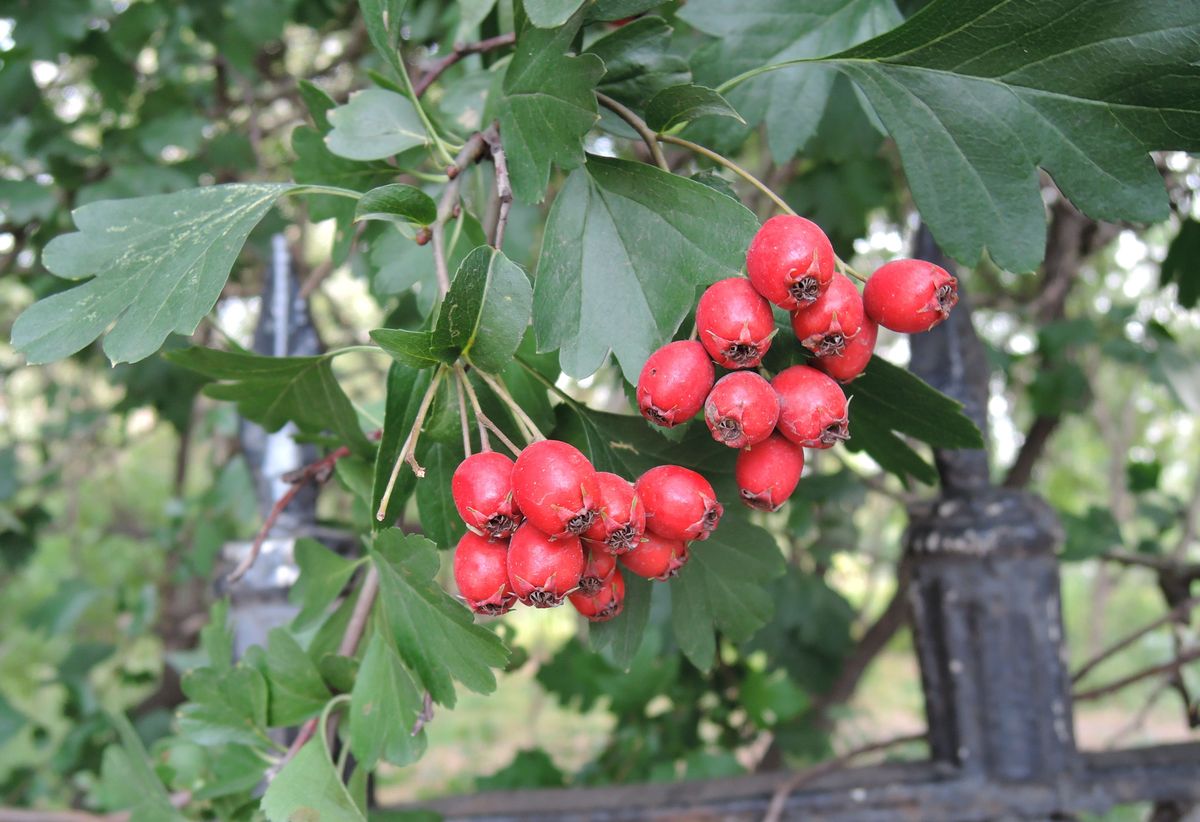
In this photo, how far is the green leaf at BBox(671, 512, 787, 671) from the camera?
31.5 inches

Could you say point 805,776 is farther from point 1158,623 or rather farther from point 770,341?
point 770,341

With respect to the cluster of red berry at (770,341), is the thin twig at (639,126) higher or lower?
higher

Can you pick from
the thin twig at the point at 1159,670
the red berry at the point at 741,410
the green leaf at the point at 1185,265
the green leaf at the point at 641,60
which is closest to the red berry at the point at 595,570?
the red berry at the point at 741,410

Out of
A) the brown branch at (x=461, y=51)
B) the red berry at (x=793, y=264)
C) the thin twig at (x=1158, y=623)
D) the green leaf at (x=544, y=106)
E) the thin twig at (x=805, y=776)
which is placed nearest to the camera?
the red berry at (x=793, y=264)

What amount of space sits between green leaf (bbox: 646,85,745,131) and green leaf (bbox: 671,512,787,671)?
35 cm

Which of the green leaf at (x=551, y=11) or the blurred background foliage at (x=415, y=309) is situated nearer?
the green leaf at (x=551, y=11)

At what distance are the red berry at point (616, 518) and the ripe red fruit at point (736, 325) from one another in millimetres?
99

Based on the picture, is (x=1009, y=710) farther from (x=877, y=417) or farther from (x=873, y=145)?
(x=873, y=145)

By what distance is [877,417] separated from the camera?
70 centimetres

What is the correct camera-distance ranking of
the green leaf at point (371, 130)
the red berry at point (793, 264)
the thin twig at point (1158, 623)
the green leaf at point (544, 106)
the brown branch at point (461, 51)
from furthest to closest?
the thin twig at point (1158, 623) < the brown branch at point (461, 51) < the green leaf at point (371, 130) < the green leaf at point (544, 106) < the red berry at point (793, 264)

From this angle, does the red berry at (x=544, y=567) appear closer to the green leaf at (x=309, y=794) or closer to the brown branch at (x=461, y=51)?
the green leaf at (x=309, y=794)

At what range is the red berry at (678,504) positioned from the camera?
0.56 meters

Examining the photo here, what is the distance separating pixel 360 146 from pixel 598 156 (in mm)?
202

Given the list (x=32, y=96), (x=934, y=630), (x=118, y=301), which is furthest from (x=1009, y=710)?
(x=32, y=96)
